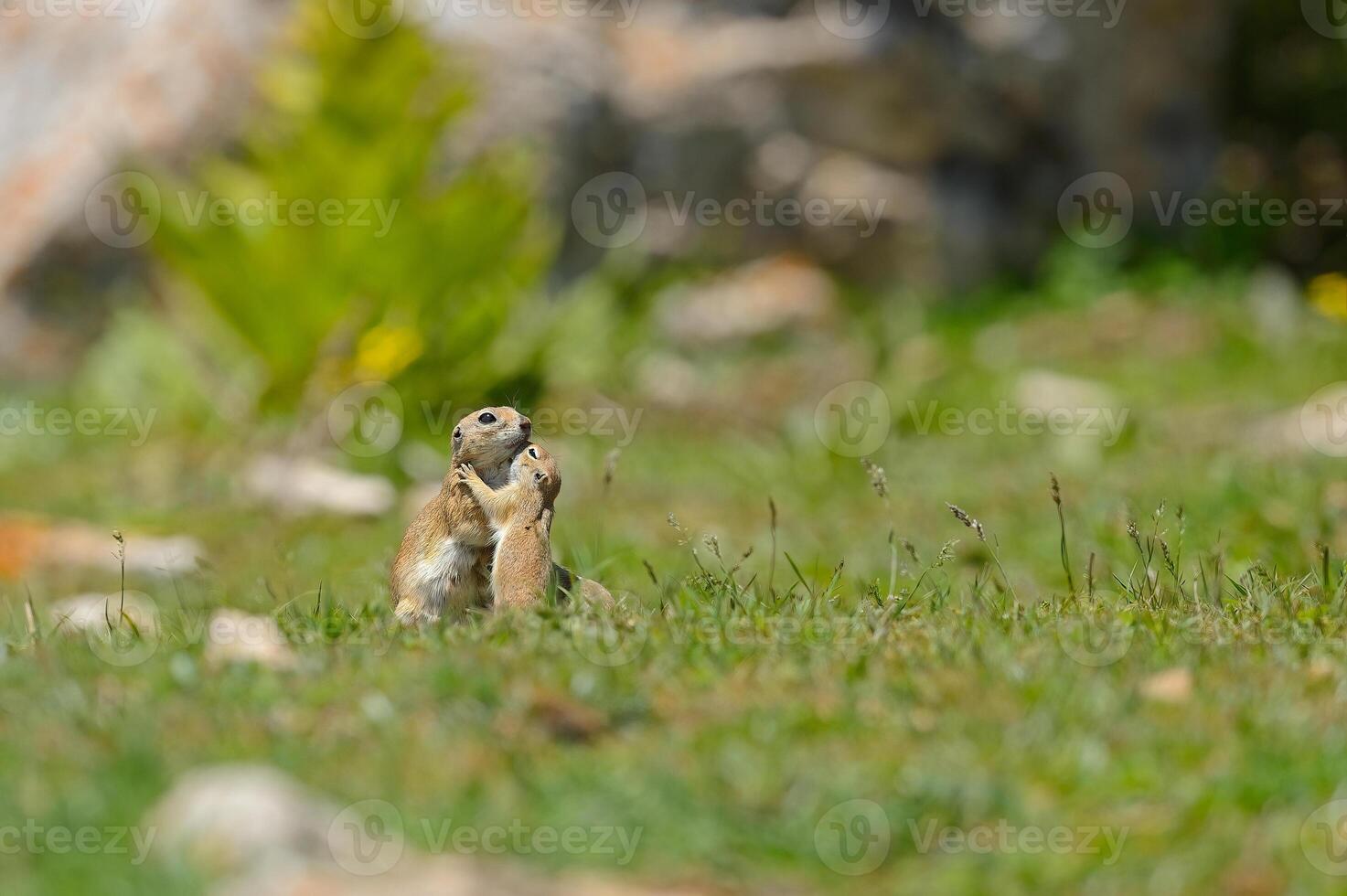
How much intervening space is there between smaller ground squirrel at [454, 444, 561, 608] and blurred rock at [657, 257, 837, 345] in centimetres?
1053

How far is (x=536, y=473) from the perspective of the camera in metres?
4.62

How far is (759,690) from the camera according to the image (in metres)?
3.82

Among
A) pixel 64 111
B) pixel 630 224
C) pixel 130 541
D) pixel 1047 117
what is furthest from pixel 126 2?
pixel 1047 117

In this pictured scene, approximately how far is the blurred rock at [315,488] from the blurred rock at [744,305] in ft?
19.2

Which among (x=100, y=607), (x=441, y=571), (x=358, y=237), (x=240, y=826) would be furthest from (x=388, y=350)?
(x=240, y=826)

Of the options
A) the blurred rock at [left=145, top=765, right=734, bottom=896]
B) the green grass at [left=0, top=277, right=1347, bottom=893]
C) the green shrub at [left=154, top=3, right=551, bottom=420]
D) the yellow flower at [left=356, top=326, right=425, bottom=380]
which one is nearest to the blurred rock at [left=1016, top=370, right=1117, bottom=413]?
the green shrub at [left=154, top=3, right=551, bottom=420]

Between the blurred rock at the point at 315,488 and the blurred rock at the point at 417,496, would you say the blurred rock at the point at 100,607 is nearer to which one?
the blurred rock at the point at 315,488

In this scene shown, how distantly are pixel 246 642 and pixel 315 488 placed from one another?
198 inches

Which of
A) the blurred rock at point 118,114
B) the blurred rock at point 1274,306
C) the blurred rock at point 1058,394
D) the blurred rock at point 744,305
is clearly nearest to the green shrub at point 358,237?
the blurred rock at point 118,114

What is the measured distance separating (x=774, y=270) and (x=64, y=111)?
658 cm

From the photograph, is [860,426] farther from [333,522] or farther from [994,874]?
[994,874]

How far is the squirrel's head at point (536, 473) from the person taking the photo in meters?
Answer: 4.62

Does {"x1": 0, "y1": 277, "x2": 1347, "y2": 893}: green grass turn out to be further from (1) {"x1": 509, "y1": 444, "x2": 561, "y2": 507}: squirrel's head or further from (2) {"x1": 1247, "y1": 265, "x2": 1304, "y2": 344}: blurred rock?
(2) {"x1": 1247, "y1": 265, "x2": 1304, "y2": 344}: blurred rock

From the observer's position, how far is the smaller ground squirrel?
4500mm
